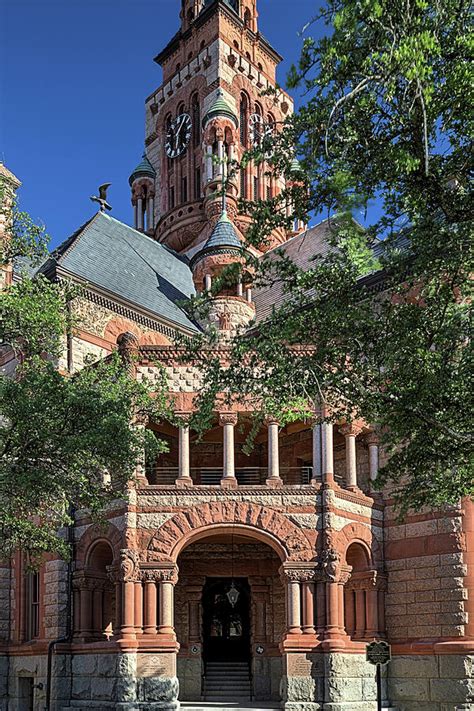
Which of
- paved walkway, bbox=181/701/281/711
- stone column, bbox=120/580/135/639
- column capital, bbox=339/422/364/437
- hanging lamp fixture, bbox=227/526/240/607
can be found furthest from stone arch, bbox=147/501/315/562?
paved walkway, bbox=181/701/281/711

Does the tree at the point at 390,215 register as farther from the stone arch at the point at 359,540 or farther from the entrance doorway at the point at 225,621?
the entrance doorway at the point at 225,621

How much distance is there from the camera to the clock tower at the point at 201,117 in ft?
133

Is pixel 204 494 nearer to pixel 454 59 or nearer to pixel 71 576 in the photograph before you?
pixel 71 576

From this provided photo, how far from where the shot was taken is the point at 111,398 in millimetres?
15547

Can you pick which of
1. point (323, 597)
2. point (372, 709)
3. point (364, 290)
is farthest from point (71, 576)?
point (364, 290)

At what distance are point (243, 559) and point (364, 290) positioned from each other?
49.0ft

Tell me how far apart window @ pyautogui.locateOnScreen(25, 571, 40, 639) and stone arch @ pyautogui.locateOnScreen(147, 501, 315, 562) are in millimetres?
4912

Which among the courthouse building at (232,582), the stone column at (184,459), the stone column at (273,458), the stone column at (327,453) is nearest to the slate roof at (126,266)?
the courthouse building at (232,582)

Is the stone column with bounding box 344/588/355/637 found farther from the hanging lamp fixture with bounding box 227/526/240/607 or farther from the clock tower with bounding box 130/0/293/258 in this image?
the clock tower with bounding box 130/0/293/258

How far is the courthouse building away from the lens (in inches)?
836

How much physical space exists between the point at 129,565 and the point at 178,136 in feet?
93.0

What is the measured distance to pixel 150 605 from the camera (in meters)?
21.5

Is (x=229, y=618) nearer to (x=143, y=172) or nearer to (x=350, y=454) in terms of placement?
(x=350, y=454)

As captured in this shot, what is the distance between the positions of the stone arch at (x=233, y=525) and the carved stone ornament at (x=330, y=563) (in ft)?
1.13
